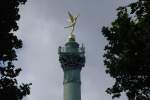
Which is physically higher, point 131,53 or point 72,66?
point 72,66

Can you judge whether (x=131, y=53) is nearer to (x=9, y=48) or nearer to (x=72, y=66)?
(x=9, y=48)

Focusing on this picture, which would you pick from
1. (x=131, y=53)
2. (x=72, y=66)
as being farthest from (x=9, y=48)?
(x=72, y=66)

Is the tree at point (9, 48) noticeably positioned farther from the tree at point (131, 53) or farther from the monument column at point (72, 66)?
the monument column at point (72, 66)

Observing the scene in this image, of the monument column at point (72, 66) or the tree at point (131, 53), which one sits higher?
the monument column at point (72, 66)

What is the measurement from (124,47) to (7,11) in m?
6.95

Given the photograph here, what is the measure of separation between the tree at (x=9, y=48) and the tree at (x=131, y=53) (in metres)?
5.35

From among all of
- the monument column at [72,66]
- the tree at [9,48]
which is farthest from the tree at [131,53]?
the monument column at [72,66]

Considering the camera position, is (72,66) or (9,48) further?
(72,66)

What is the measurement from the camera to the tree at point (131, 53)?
2639 centimetres

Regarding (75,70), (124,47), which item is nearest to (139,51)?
(124,47)

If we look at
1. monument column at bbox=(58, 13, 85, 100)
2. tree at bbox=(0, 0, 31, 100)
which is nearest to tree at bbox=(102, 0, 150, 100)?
tree at bbox=(0, 0, 31, 100)

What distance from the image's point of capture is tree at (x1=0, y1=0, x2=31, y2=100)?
29.6m

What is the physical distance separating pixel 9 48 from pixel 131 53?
7.09 meters

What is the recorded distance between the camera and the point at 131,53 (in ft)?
87.5
